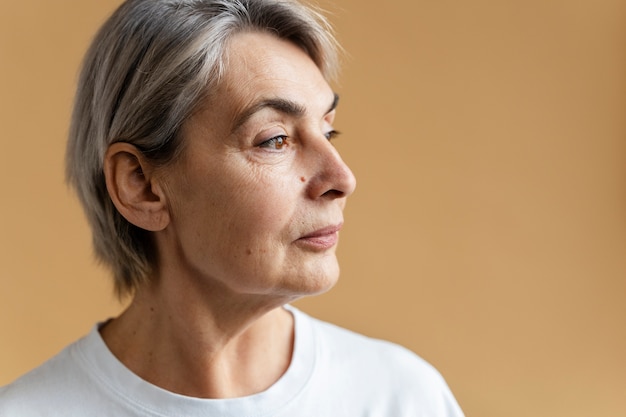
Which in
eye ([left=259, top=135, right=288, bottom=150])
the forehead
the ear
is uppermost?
the forehead

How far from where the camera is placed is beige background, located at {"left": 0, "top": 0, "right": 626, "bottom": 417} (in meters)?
1.82

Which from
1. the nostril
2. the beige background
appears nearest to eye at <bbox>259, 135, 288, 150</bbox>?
the nostril

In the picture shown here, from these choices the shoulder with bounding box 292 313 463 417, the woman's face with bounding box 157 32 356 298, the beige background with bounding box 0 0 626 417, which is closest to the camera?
the woman's face with bounding box 157 32 356 298

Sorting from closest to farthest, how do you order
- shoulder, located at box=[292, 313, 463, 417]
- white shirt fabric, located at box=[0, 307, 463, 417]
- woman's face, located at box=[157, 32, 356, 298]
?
woman's face, located at box=[157, 32, 356, 298]
white shirt fabric, located at box=[0, 307, 463, 417]
shoulder, located at box=[292, 313, 463, 417]

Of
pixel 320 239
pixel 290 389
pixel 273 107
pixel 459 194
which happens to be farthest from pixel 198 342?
pixel 459 194

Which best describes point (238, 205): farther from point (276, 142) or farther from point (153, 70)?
point (153, 70)

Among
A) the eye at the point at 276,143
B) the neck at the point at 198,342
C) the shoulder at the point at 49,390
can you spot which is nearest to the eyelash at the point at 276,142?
the eye at the point at 276,143

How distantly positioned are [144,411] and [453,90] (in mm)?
1015

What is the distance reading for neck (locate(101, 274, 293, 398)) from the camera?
135cm

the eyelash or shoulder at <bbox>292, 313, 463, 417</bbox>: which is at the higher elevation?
the eyelash

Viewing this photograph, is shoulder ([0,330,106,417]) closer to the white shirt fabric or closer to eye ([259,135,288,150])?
the white shirt fabric

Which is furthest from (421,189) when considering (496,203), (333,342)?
(333,342)

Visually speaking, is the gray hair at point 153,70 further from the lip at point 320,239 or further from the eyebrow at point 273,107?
the lip at point 320,239

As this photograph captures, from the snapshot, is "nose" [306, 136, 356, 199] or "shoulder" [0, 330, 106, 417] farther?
"shoulder" [0, 330, 106, 417]
